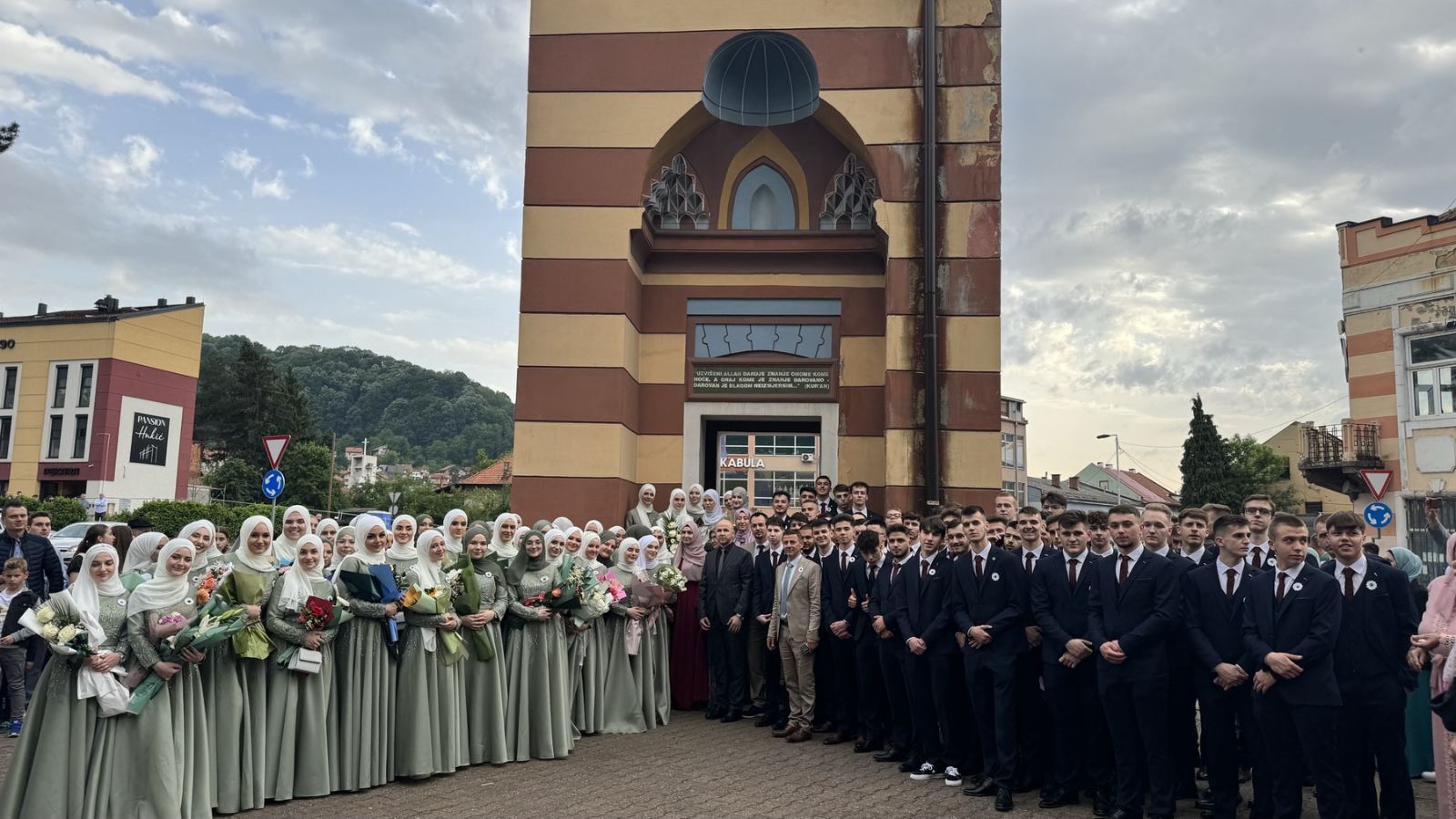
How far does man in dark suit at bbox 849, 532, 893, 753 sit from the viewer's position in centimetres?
888

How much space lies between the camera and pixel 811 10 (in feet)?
46.5

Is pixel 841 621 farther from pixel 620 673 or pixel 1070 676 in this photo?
pixel 1070 676

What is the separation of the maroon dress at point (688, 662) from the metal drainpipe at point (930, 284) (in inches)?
151

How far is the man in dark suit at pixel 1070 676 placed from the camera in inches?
273

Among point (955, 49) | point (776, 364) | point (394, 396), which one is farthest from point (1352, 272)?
point (394, 396)

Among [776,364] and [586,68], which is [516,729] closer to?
[776,364]

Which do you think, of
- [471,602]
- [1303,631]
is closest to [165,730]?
[471,602]

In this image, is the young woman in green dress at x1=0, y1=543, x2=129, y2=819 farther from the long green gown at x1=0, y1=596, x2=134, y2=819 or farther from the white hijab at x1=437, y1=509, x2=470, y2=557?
the white hijab at x1=437, y1=509, x2=470, y2=557

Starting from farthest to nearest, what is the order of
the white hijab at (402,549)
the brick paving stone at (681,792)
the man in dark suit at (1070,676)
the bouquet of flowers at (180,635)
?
1. the white hijab at (402,549)
2. the man in dark suit at (1070,676)
3. the brick paving stone at (681,792)
4. the bouquet of flowers at (180,635)

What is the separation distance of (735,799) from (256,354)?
242 feet

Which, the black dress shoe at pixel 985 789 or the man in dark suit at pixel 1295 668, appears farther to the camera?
the black dress shoe at pixel 985 789

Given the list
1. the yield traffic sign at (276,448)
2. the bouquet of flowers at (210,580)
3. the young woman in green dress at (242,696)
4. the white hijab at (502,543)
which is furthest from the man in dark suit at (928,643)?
the yield traffic sign at (276,448)

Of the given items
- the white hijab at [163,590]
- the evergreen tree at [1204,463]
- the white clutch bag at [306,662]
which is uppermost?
the evergreen tree at [1204,463]

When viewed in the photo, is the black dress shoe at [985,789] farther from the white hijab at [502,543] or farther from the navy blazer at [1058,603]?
the white hijab at [502,543]
